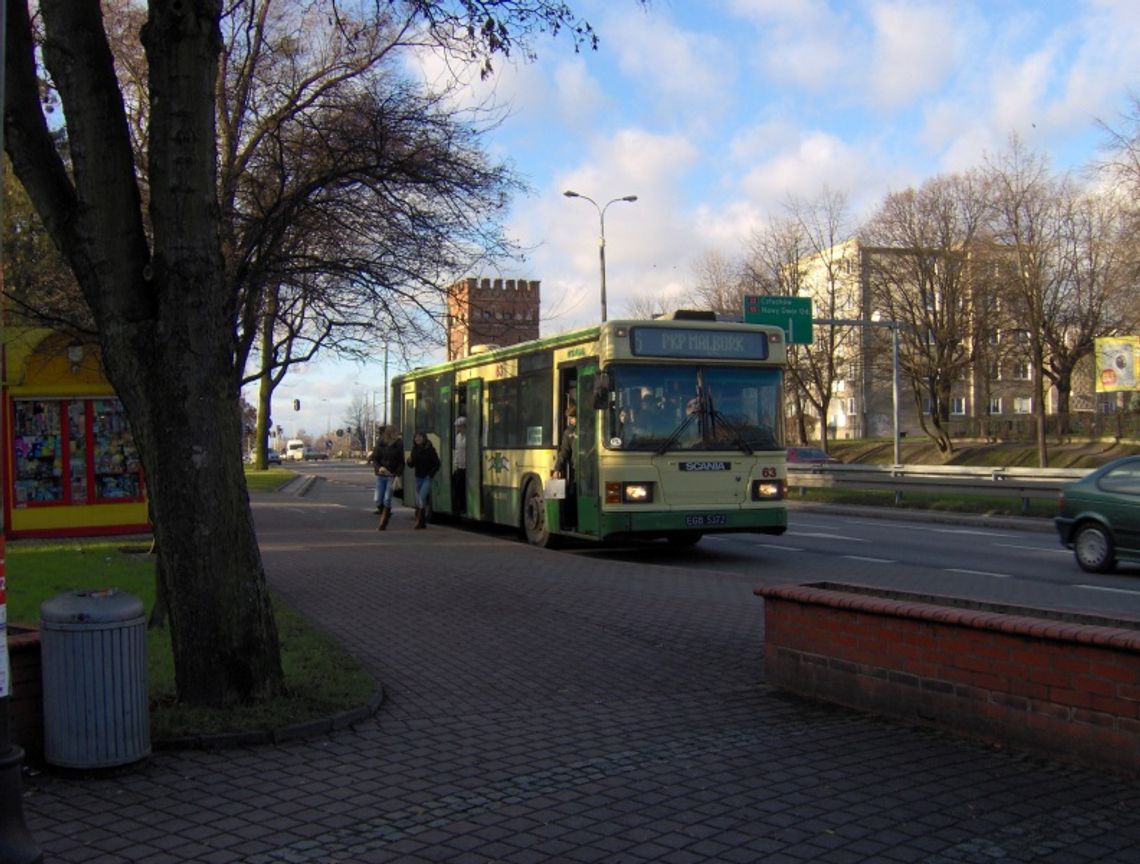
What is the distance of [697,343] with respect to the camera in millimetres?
14695

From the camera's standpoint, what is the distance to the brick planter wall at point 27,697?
17.8 feet

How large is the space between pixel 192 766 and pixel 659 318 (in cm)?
1067

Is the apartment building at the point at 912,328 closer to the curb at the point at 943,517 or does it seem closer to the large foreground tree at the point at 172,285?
the curb at the point at 943,517

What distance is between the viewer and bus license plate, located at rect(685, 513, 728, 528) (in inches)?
568

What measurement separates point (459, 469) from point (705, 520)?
6958mm

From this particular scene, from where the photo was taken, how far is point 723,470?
1459 cm

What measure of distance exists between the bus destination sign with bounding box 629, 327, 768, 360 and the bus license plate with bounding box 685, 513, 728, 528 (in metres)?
2.11

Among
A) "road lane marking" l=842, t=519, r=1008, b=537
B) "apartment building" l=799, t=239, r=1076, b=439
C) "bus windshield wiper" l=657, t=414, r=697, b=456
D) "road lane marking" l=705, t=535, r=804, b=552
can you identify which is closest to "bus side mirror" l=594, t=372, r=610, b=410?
"bus windshield wiper" l=657, t=414, r=697, b=456

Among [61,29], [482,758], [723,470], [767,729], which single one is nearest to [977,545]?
[723,470]

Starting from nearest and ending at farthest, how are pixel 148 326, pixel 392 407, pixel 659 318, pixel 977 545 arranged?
pixel 148 326 → pixel 659 318 → pixel 977 545 → pixel 392 407

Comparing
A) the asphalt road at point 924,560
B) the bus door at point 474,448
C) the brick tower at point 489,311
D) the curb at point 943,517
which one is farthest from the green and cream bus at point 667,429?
the curb at point 943,517

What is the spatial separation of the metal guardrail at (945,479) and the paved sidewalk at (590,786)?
1710 cm

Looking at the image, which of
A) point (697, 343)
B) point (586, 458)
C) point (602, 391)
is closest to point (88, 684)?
point (602, 391)

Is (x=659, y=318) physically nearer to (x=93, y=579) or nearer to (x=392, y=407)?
(x=93, y=579)
